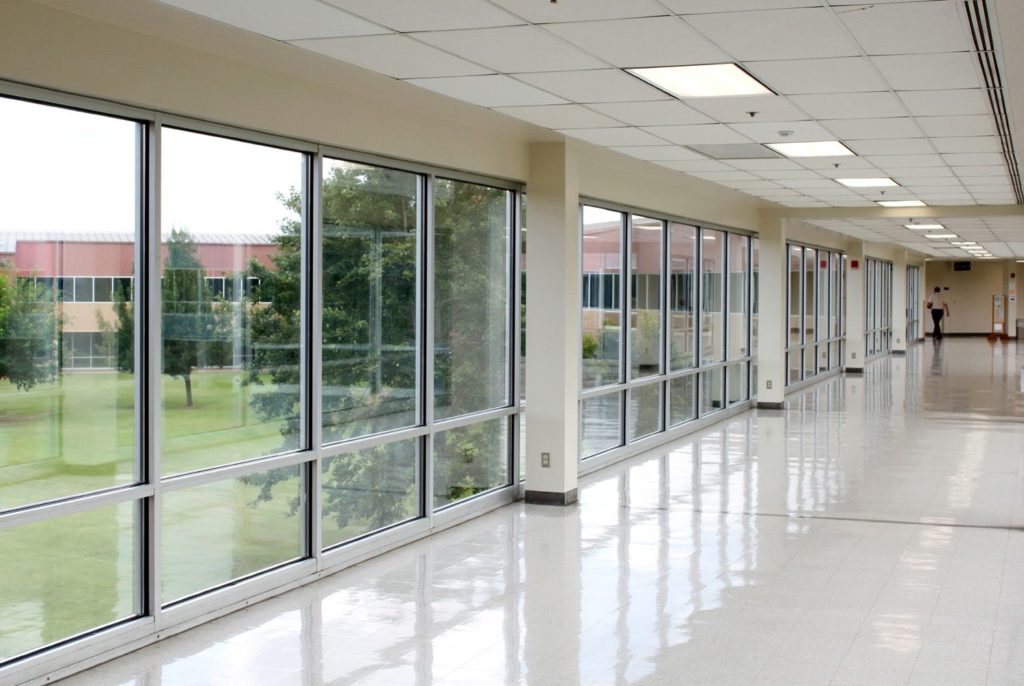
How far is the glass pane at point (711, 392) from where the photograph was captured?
16.5m

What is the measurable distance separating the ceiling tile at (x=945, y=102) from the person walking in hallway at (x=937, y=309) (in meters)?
37.7

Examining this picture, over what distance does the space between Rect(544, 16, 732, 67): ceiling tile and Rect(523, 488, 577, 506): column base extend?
192 inches

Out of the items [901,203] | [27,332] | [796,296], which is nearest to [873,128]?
[27,332]

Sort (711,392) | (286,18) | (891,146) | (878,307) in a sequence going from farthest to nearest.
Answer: (878,307), (711,392), (891,146), (286,18)

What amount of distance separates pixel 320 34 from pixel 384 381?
11.3ft

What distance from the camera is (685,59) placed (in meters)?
5.91

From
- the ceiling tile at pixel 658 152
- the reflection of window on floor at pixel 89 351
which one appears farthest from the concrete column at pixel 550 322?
the reflection of window on floor at pixel 89 351

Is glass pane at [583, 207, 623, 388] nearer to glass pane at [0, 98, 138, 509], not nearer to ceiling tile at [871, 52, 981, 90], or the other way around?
ceiling tile at [871, 52, 981, 90]

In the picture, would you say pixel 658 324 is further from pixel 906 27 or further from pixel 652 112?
pixel 906 27

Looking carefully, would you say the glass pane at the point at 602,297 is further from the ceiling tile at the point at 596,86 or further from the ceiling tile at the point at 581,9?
the ceiling tile at the point at 581,9

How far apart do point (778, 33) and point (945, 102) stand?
244 cm

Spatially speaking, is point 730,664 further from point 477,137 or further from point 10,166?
point 477,137

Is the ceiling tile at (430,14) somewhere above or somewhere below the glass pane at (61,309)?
above

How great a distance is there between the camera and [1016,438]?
14.6 meters
